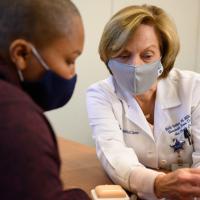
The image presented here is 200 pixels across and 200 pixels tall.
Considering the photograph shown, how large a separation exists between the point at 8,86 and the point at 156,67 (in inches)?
39.2

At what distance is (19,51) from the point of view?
79cm

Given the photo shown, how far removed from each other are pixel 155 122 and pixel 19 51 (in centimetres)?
97

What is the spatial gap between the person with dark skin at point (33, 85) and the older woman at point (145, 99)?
26.1 inches

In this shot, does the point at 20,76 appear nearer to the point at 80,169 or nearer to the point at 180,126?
the point at 80,169

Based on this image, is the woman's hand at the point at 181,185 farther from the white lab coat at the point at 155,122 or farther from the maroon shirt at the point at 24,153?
the maroon shirt at the point at 24,153

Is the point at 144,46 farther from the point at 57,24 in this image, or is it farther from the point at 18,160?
the point at 18,160

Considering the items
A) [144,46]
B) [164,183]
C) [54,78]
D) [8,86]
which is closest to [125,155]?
[164,183]

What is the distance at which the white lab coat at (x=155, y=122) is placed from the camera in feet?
5.16

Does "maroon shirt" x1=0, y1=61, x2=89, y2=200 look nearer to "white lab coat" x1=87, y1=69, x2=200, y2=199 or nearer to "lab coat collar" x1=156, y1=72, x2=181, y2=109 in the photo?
"white lab coat" x1=87, y1=69, x2=200, y2=199

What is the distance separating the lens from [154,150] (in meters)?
1.60

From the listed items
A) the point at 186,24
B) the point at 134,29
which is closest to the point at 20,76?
the point at 134,29

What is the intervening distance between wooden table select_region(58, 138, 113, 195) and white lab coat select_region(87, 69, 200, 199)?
78 mm

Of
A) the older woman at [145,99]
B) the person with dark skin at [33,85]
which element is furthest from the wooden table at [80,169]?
the person with dark skin at [33,85]

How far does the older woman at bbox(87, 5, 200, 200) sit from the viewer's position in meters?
1.57
